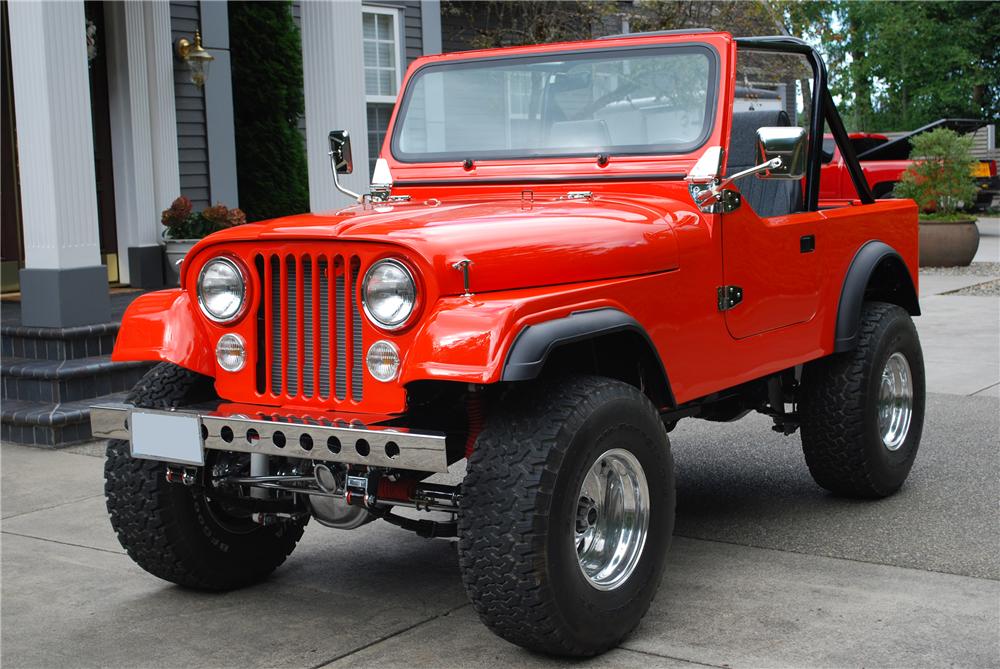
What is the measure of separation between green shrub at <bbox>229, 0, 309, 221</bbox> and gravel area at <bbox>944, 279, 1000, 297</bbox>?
7.02 meters

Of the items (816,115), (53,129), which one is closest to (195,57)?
(53,129)

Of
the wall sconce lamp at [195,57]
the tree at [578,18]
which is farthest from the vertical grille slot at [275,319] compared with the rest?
the tree at [578,18]

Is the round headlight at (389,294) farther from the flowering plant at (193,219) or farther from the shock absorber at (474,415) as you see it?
the flowering plant at (193,219)

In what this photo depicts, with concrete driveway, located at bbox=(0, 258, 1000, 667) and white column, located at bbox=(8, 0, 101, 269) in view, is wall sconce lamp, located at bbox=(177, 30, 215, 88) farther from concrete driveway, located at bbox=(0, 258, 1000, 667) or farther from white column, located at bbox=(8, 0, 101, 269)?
concrete driveway, located at bbox=(0, 258, 1000, 667)

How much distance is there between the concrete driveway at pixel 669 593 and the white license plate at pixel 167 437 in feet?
1.99

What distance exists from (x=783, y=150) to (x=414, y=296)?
1.51 m

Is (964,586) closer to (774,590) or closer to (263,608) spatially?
(774,590)

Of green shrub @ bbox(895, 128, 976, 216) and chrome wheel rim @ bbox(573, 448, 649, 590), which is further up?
green shrub @ bbox(895, 128, 976, 216)

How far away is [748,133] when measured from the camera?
5.38 metres

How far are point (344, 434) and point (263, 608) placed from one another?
3.63 feet

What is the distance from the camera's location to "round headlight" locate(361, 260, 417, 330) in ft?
11.2

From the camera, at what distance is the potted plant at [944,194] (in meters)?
14.5

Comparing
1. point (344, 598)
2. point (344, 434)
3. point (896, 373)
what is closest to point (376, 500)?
point (344, 434)

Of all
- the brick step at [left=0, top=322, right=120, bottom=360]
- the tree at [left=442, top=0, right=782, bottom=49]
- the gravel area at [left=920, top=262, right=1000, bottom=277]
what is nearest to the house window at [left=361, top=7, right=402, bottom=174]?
the tree at [left=442, top=0, right=782, bottom=49]
